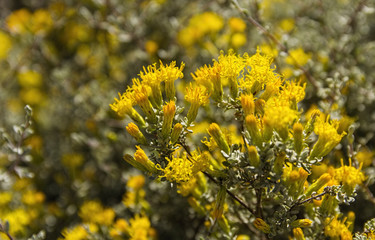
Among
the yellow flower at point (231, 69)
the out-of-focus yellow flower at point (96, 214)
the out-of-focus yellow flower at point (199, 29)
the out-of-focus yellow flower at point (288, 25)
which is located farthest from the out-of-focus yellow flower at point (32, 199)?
the out-of-focus yellow flower at point (288, 25)

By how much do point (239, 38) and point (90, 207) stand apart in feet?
5.94

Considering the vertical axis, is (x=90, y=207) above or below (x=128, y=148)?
below

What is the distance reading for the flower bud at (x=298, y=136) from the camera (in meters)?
1.32

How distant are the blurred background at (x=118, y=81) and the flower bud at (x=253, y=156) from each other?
2.17ft

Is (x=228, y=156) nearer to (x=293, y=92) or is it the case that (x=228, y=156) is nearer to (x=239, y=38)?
(x=293, y=92)

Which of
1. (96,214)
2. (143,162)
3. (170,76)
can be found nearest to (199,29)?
(170,76)

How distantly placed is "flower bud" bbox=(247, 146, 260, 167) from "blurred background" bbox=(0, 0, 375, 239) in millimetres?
662

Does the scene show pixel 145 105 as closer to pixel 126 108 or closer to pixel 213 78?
pixel 126 108

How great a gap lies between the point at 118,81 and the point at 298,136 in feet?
8.17

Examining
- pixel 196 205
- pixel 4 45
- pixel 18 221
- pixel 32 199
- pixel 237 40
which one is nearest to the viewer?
pixel 196 205

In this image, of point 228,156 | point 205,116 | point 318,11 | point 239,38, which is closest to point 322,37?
point 318,11

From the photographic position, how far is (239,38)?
9.55ft

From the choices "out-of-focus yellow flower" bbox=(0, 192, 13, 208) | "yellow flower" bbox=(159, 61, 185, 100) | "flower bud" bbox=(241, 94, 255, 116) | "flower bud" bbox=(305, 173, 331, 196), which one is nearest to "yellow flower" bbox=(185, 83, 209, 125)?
"yellow flower" bbox=(159, 61, 185, 100)

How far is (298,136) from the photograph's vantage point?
1.33 m
